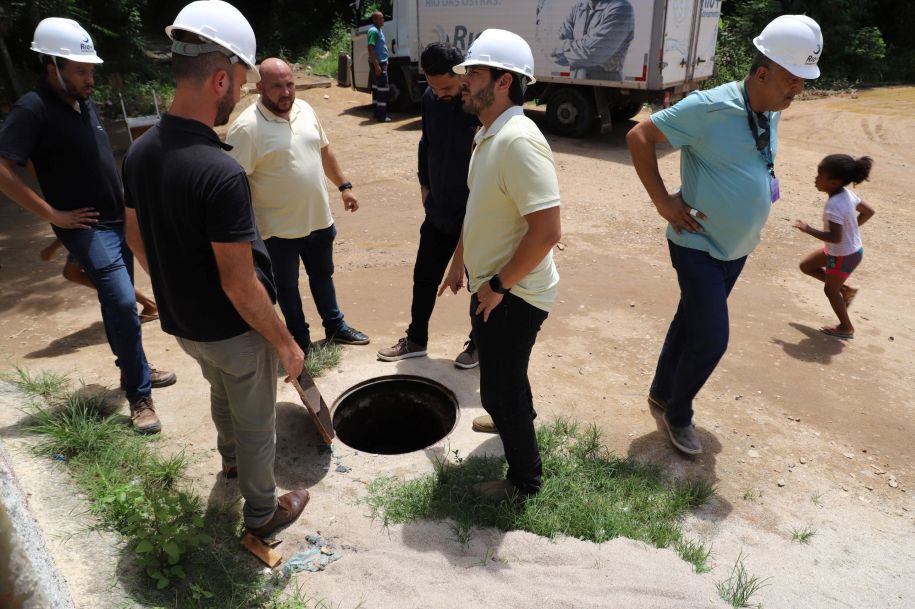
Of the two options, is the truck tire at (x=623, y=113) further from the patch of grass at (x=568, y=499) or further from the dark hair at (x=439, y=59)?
the patch of grass at (x=568, y=499)

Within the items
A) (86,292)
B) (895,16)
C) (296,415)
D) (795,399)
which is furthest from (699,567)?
(895,16)

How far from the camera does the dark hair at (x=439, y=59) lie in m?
3.63

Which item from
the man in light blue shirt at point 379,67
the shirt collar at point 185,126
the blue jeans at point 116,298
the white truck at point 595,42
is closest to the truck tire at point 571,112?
the white truck at point 595,42

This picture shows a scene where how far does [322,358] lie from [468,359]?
96 cm

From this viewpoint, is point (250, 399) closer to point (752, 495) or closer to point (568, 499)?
point (568, 499)

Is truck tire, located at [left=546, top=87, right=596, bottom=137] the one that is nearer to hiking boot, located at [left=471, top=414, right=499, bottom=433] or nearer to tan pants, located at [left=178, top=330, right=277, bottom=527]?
hiking boot, located at [left=471, top=414, right=499, bottom=433]

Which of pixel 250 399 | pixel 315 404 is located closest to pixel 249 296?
pixel 250 399

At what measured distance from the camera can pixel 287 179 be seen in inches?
150

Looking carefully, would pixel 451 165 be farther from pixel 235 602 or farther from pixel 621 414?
pixel 235 602

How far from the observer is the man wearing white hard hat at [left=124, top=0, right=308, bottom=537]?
2.21 meters

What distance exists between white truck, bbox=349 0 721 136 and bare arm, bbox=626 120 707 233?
7404 mm

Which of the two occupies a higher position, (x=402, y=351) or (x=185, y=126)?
(x=185, y=126)

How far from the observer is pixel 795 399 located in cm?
425

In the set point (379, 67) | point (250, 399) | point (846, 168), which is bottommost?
point (250, 399)
